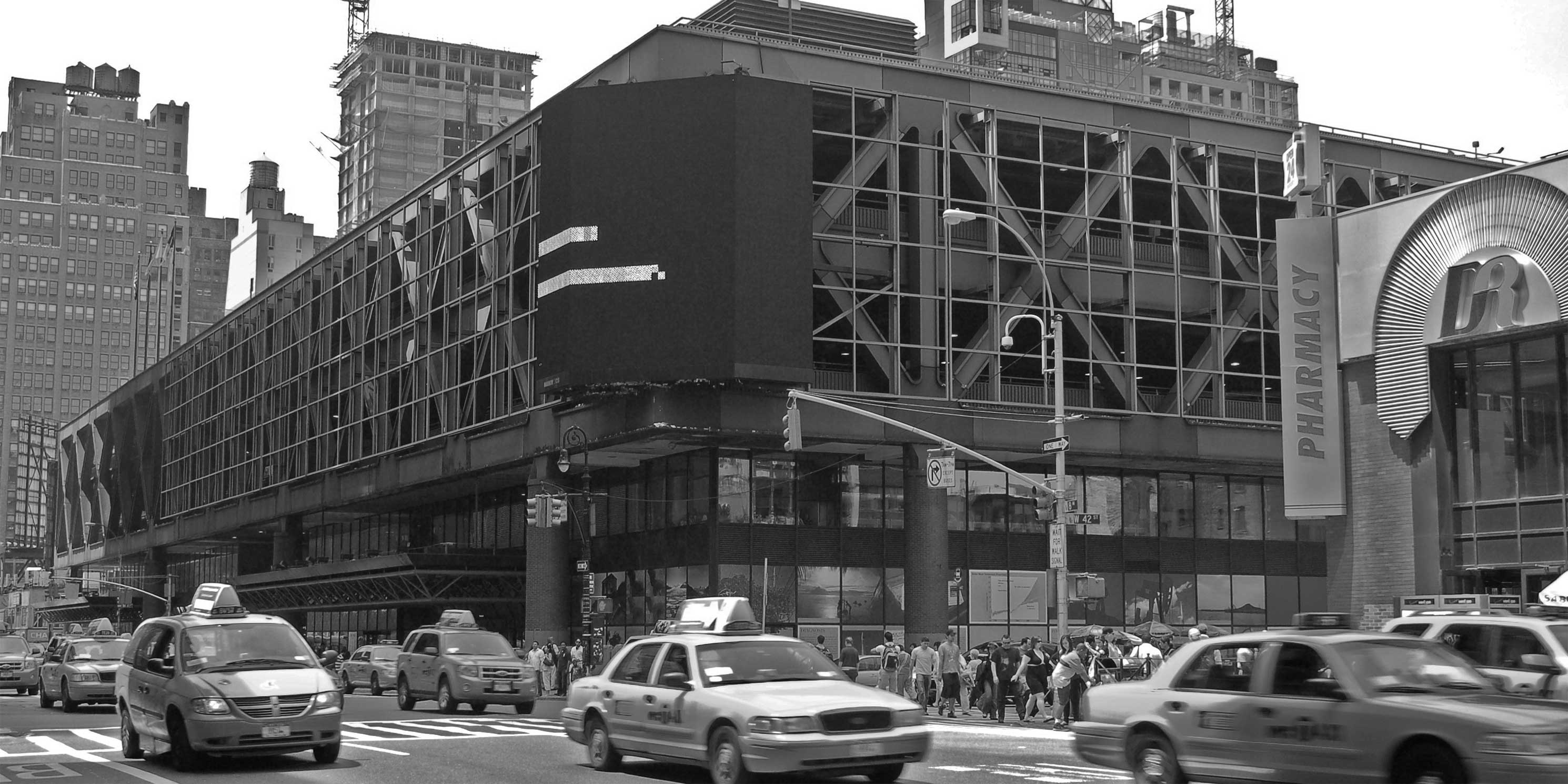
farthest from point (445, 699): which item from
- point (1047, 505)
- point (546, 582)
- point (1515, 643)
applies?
point (546, 582)

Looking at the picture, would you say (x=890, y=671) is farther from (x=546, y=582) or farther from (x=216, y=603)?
(x=546, y=582)

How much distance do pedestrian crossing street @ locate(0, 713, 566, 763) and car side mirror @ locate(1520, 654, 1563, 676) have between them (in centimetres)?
1338

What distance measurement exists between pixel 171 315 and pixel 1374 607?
169m

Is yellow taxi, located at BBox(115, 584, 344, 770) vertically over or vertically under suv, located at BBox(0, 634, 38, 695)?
over

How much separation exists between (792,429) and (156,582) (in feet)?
286

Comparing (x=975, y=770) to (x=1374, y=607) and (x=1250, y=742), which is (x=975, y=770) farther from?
(x=1374, y=607)

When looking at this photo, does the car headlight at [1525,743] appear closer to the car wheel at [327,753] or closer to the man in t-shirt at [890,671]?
the car wheel at [327,753]

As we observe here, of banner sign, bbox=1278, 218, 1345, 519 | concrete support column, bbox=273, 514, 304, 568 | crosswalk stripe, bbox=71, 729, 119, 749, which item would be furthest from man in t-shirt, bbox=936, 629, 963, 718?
concrete support column, bbox=273, 514, 304, 568

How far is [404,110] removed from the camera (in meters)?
192

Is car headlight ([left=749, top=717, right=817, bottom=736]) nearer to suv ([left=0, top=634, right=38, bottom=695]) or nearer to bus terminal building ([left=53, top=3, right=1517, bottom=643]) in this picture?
bus terminal building ([left=53, top=3, right=1517, bottom=643])

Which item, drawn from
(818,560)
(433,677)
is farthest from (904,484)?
(433,677)

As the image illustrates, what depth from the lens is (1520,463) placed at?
102 ft

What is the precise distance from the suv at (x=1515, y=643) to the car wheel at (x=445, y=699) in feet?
64.3

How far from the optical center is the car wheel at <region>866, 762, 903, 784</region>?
1553cm
